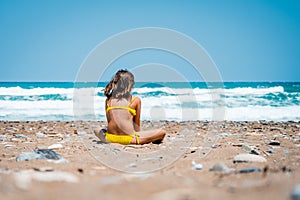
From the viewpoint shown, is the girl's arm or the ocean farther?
the ocean

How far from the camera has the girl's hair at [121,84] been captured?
5.79m

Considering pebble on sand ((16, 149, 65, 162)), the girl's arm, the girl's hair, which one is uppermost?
the girl's hair

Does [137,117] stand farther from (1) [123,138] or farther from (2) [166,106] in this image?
(2) [166,106]

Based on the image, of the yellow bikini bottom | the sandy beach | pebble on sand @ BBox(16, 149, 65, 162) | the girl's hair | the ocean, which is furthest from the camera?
the ocean

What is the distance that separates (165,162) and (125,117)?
1778 mm

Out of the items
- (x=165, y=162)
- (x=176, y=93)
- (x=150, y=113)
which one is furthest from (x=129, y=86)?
(x=176, y=93)

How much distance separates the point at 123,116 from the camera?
5664mm

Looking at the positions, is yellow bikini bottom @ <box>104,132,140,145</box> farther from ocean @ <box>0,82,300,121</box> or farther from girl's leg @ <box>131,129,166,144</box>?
ocean @ <box>0,82,300,121</box>

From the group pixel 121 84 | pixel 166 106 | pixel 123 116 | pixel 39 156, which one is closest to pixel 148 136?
pixel 123 116

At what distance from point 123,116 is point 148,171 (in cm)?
231

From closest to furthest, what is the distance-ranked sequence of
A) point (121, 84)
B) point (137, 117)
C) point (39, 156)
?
point (39, 156)
point (121, 84)
point (137, 117)

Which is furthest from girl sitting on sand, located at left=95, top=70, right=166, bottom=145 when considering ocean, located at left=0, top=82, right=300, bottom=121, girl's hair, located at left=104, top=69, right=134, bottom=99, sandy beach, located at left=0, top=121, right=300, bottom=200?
ocean, located at left=0, top=82, right=300, bottom=121

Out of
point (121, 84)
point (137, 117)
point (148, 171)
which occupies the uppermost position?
point (121, 84)

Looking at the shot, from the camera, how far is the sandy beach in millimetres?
2096
